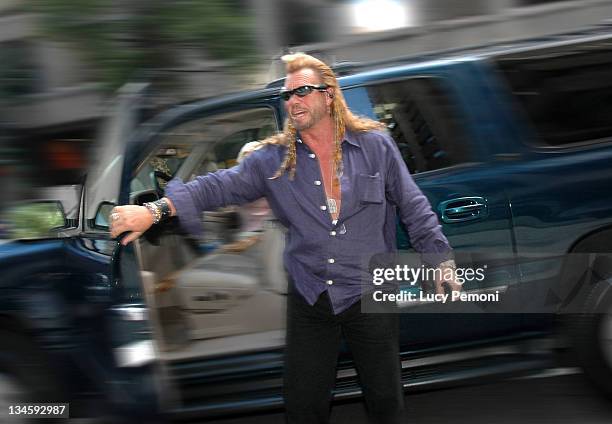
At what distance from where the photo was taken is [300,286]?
320 centimetres

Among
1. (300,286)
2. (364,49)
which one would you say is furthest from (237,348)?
(364,49)

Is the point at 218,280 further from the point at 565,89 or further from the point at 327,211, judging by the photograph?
the point at 565,89

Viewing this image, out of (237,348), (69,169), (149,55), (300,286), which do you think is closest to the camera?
(149,55)

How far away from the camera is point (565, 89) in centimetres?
434

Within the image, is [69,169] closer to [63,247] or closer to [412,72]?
[63,247]

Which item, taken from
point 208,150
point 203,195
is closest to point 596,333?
point 208,150

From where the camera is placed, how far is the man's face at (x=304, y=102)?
312 centimetres

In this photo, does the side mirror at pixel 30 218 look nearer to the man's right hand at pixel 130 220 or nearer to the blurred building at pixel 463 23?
the man's right hand at pixel 130 220

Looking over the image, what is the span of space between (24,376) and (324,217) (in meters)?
1.56

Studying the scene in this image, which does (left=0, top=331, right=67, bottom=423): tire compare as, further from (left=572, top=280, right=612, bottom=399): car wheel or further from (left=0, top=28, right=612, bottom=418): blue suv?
(left=572, top=280, right=612, bottom=399): car wheel

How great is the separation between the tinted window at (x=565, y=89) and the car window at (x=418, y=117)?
0.34 m

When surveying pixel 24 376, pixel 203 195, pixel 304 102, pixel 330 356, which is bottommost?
pixel 24 376

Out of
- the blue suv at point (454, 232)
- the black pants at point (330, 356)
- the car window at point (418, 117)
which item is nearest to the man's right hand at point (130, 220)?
the black pants at point (330, 356)

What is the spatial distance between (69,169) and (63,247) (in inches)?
48.4
